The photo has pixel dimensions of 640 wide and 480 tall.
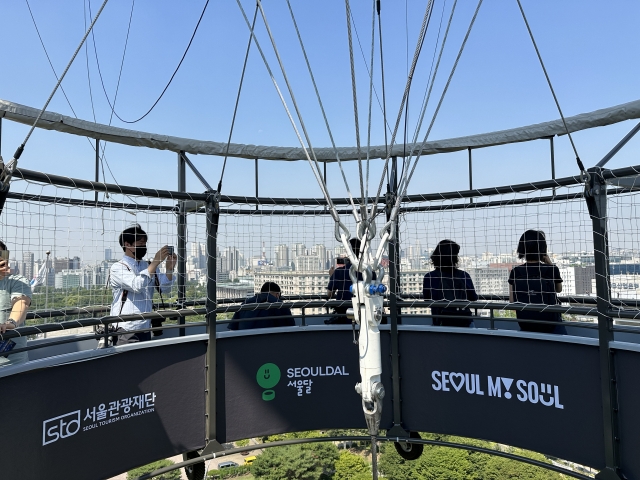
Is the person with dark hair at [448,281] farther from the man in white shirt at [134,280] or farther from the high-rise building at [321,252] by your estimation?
the man in white shirt at [134,280]

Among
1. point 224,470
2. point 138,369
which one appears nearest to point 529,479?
point 224,470

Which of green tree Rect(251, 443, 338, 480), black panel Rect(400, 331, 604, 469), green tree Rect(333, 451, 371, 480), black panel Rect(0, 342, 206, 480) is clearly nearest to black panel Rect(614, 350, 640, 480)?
black panel Rect(400, 331, 604, 469)

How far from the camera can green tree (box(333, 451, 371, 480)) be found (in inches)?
1388

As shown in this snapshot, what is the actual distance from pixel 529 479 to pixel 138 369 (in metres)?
35.2

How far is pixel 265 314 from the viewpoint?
13.7 ft

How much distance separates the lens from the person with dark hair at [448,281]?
384 centimetres

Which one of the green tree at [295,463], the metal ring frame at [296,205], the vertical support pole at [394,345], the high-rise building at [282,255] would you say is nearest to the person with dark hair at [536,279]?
the metal ring frame at [296,205]

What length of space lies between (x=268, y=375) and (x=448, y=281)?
1.88 meters

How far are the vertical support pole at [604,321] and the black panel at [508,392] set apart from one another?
8 centimetres

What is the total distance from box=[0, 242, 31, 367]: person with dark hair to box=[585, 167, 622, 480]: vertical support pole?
12.6 feet

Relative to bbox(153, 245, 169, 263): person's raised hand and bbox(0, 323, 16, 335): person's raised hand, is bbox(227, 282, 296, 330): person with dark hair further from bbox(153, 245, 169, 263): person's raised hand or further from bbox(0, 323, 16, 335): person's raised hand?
bbox(0, 323, 16, 335): person's raised hand

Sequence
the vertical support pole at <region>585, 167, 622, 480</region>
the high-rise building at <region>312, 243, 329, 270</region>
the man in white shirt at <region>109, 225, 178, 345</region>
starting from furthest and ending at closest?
the high-rise building at <region>312, 243, 329, 270</region>, the man in white shirt at <region>109, 225, 178, 345</region>, the vertical support pole at <region>585, 167, 622, 480</region>

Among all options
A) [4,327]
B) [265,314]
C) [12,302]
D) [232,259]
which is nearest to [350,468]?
[265,314]

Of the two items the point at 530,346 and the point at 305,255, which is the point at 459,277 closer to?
the point at 530,346
